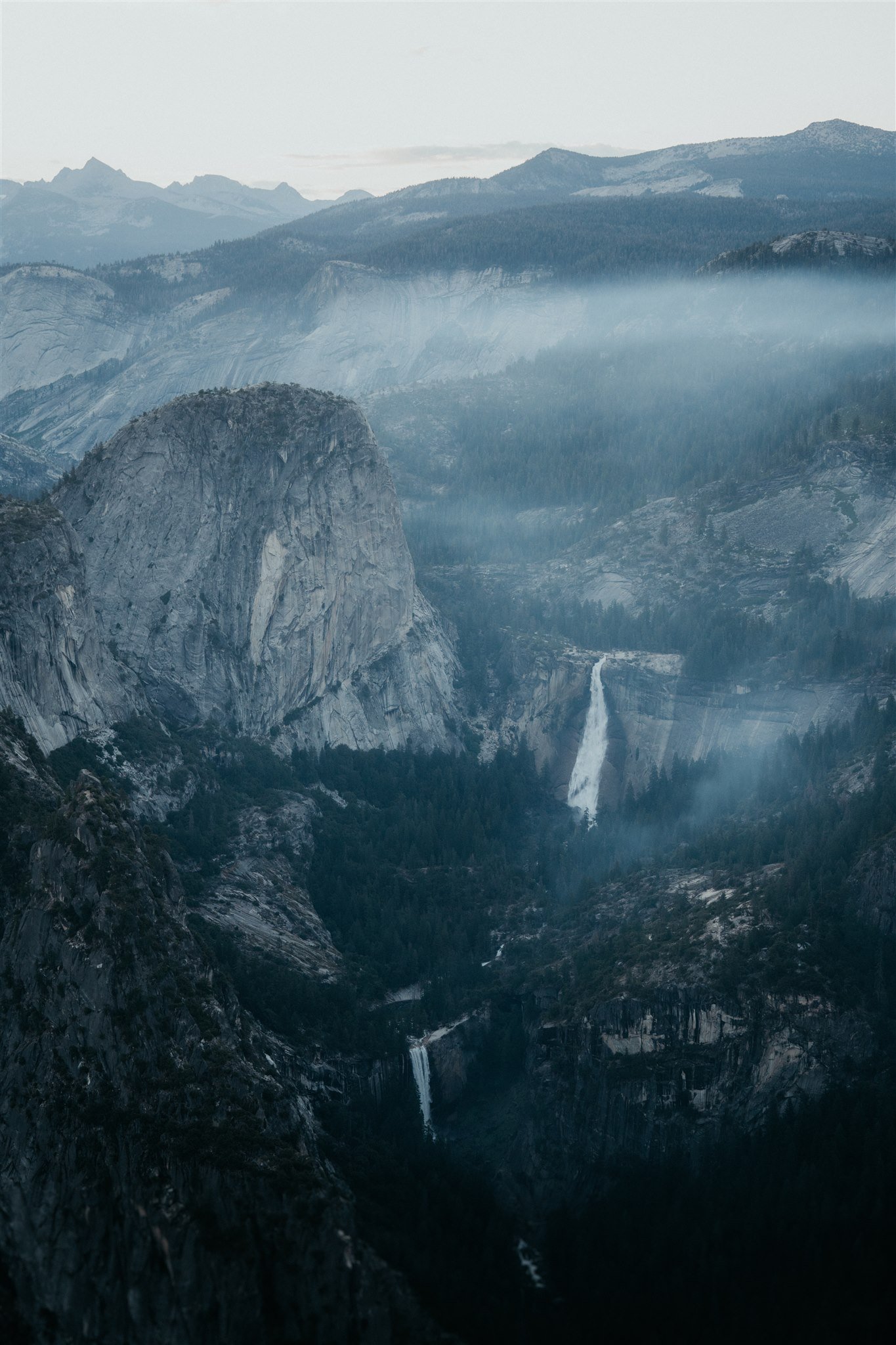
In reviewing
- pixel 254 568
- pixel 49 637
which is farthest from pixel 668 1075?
pixel 254 568

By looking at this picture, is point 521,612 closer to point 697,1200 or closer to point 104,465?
point 104,465

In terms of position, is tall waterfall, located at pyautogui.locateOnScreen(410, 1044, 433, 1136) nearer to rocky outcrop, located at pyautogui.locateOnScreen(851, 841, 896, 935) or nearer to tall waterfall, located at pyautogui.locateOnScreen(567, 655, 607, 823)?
rocky outcrop, located at pyautogui.locateOnScreen(851, 841, 896, 935)

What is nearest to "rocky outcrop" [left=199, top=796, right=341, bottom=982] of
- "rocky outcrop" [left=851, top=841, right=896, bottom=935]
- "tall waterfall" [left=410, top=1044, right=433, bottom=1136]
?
"tall waterfall" [left=410, top=1044, right=433, bottom=1136]

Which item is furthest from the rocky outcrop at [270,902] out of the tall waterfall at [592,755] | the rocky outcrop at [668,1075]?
the tall waterfall at [592,755]

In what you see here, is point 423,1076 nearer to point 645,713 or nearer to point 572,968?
point 572,968

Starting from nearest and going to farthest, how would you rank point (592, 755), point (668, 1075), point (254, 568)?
1. point (668, 1075)
2. point (254, 568)
3. point (592, 755)

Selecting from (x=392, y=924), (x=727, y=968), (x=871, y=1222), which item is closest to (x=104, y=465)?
(x=392, y=924)
